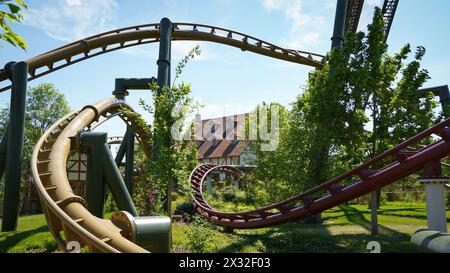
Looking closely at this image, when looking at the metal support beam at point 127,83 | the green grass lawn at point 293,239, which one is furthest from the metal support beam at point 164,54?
the green grass lawn at point 293,239

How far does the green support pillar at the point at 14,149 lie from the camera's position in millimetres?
11805

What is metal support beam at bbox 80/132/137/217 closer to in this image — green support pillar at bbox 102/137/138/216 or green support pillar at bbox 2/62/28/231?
green support pillar at bbox 102/137/138/216

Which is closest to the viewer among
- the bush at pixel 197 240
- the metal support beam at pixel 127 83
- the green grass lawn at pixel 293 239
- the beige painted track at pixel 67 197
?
the beige painted track at pixel 67 197

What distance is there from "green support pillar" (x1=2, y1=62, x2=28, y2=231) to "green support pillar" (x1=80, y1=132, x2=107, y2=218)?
3.81m

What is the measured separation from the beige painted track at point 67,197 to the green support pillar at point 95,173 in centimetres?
64

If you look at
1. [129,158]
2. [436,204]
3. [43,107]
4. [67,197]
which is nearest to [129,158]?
[129,158]

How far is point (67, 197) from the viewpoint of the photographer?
7.17 metres

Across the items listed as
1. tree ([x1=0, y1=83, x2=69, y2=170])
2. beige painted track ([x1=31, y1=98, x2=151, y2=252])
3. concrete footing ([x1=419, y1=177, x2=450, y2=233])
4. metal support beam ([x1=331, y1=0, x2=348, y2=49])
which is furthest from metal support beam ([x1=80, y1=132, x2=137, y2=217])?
tree ([x1=0, y1=83, x2=69, y2=170])

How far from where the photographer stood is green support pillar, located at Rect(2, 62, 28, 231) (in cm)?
1180

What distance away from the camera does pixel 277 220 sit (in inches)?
469

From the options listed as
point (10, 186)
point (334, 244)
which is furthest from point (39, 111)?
point (334, 244)

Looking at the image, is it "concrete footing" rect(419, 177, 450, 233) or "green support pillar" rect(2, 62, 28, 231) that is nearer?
"concrete footing" rect(419, 177, 450, 233)

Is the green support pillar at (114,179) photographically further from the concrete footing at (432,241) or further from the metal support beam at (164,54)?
the concrete footing at (432,241)

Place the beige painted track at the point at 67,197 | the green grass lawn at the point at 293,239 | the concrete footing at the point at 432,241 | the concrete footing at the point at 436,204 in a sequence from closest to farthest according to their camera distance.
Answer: the beige painted track at the point at 67,197
the concrete footing at the point at 432,241
the concrete footing at the point at 436,204
the green grass lawn at the point at 293,239
